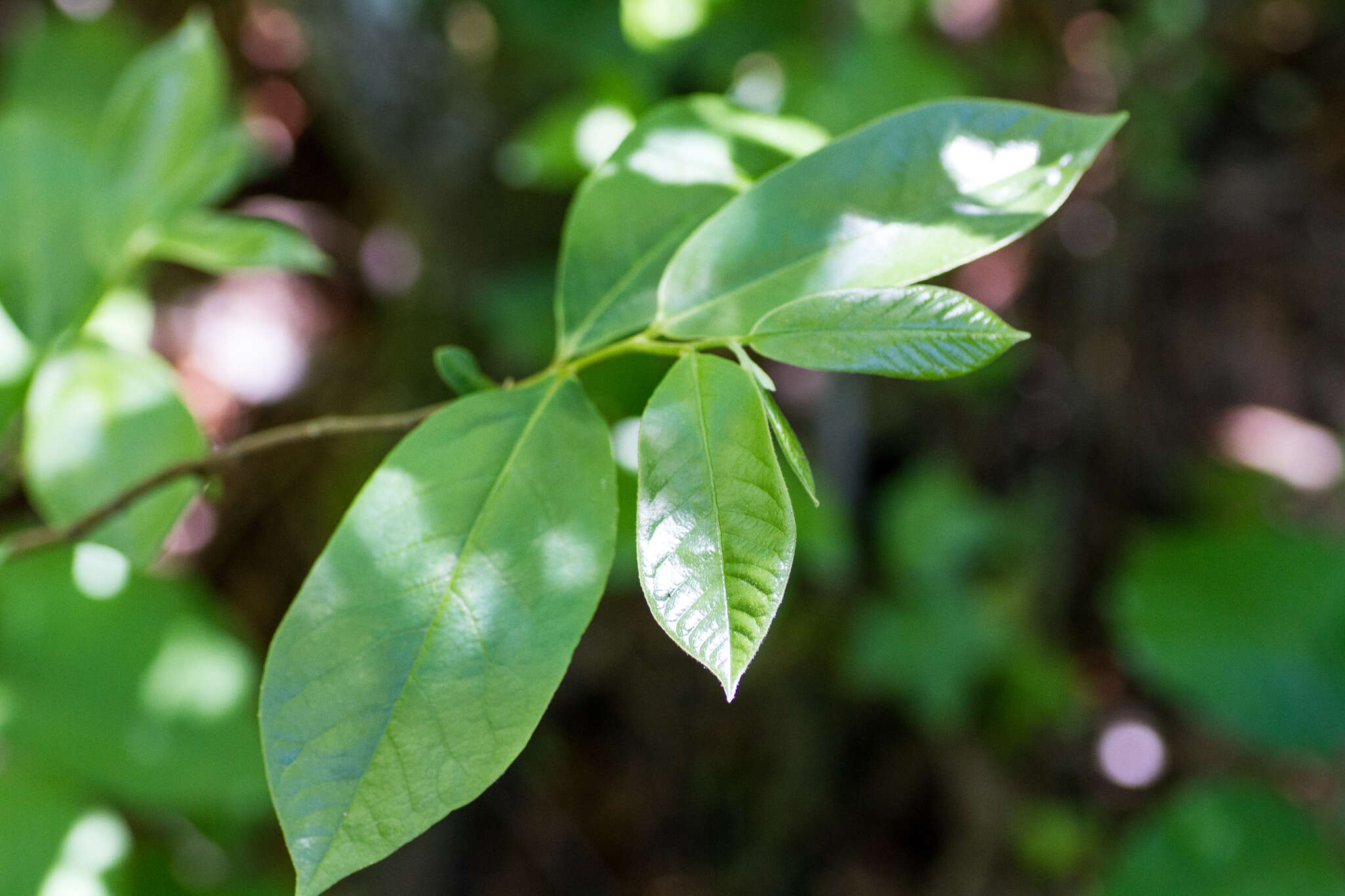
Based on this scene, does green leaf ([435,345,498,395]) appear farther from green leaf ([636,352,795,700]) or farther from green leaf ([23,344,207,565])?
green leaf ([23,344,207,565])

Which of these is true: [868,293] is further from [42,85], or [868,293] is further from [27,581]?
[42,85]

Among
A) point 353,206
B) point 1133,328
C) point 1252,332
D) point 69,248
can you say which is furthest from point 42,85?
point 1252,332

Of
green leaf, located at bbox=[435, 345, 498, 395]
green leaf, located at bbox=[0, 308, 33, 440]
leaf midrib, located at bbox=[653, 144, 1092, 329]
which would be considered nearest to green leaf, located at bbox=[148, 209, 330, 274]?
green leaf, located at bbox=[0, 308, 33, 440]

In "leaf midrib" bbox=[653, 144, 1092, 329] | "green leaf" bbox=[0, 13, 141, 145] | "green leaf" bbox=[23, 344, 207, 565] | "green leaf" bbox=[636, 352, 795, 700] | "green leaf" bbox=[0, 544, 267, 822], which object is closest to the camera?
"green leaf" bbox=[636, 352, 795, 700]

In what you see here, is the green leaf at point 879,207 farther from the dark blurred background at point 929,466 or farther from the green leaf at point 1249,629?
the green leaf at point 1249,629

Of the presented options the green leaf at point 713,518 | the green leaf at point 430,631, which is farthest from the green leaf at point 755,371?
the green leaf at point 430,631

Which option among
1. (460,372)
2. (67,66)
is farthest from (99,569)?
(67,66)
